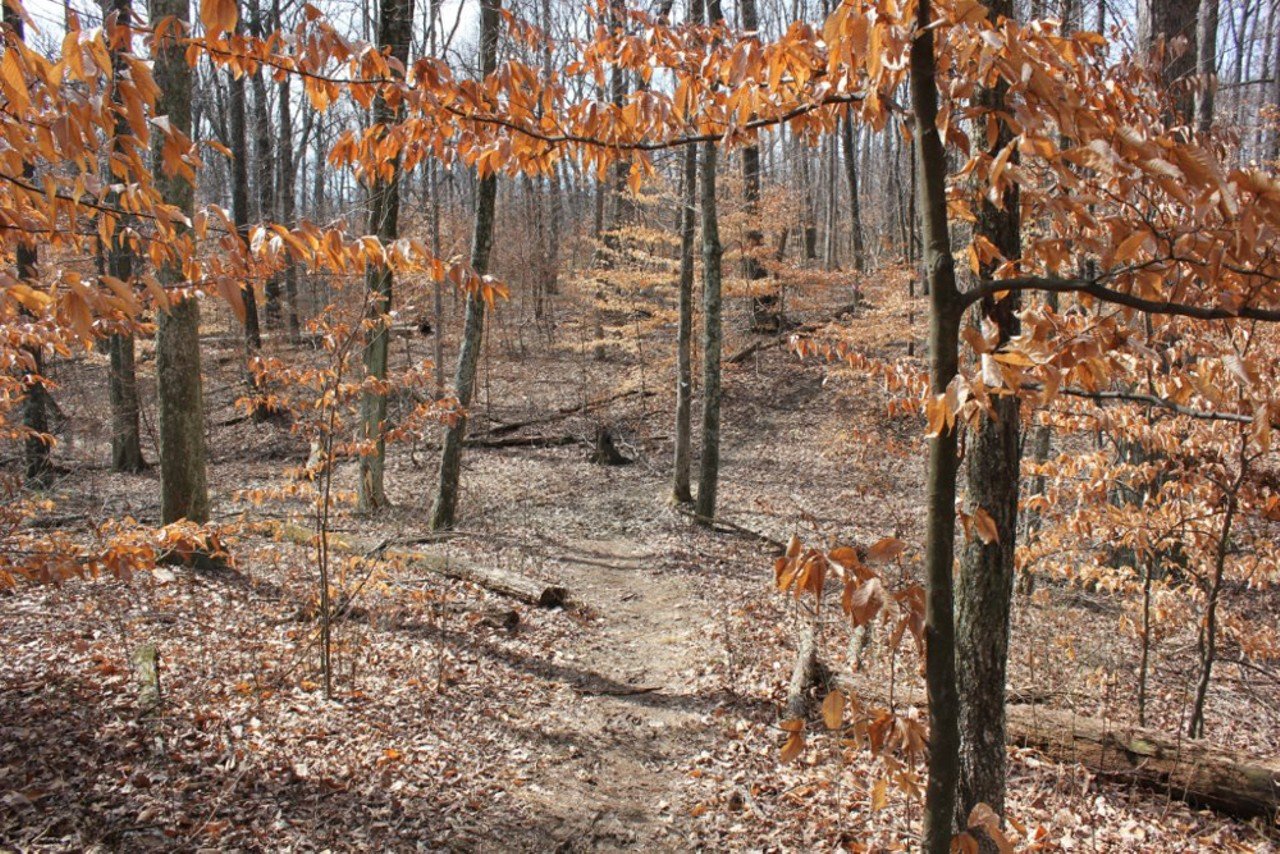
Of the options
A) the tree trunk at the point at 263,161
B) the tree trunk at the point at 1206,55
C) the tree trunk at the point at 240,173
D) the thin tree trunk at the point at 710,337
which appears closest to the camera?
the tree trunk at the point at 1206,55

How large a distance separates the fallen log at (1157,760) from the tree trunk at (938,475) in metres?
2.94

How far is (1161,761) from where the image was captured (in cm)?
448

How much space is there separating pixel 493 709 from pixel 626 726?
3.35 ft

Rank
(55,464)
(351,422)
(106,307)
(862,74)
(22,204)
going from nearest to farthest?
(106,307) → (22,204) → (862,74) → (351,422) → (55,464)

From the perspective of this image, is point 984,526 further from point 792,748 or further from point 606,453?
point 606,453

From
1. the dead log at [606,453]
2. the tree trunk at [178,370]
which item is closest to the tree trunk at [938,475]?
the tree trunk at [178,370]

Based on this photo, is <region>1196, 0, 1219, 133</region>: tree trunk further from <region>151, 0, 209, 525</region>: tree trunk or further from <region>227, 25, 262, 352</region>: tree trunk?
<region>227, 25, 262, 352</region>: tree trunk

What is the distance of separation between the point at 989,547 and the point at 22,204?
383cm

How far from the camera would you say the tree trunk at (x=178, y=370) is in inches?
268

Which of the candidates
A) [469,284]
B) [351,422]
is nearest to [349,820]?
[469,284]

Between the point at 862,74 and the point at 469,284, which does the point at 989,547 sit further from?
the point at 469,284

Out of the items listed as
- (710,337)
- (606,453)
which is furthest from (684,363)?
(606,453)

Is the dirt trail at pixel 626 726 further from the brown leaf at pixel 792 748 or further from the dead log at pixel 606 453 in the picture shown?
the dead log at pixel 606 453

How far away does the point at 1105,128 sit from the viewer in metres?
1.70
